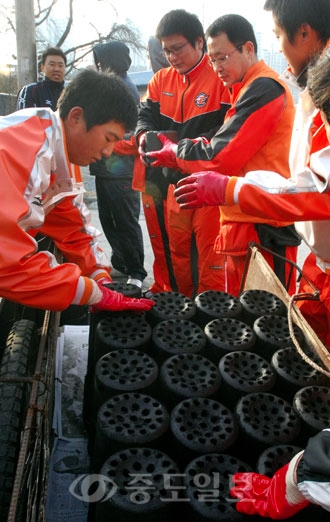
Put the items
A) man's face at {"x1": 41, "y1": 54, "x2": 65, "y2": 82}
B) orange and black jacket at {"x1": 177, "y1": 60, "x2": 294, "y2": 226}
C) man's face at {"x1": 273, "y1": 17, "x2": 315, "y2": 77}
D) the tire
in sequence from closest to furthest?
the tire
man's face at {"x1": 273, "y1": 17, "x2": 315, "y2": 77}
orange and black jacket at {"x1": 177, "y1": 60, "x2": 294, "y2": 226}
man's face at {"x1": 41, "y1": 54, "x2": 65, "y2": 82}

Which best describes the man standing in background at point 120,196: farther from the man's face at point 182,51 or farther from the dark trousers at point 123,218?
the man's face at point 182,51

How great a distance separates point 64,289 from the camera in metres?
1.75

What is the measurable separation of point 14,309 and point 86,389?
0.71 metres

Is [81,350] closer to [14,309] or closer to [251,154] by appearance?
[14,309]

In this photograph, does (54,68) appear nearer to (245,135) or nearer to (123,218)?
(123,218)

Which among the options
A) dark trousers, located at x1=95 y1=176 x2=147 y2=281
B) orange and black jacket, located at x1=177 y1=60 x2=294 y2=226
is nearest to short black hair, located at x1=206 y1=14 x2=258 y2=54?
orange and black jacket, located at x1=177 y1=60 x2=294 y2=226

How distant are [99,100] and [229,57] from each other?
0.93 metres

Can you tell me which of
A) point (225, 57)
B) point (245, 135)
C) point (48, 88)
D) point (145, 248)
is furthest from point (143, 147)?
point (145, 248)

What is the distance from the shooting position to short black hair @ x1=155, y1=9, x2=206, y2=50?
9.74 feet

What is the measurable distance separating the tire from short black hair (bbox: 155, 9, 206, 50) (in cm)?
211

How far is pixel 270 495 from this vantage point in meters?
1.21

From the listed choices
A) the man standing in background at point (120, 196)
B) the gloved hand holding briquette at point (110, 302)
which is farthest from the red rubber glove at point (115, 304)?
the man standing in background at point (120, 196)

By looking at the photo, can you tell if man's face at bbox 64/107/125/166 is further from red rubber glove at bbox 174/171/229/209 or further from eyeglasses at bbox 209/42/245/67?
eyeglasses at bbox 209/42/245/67

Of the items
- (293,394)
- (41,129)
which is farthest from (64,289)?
(293,394)
